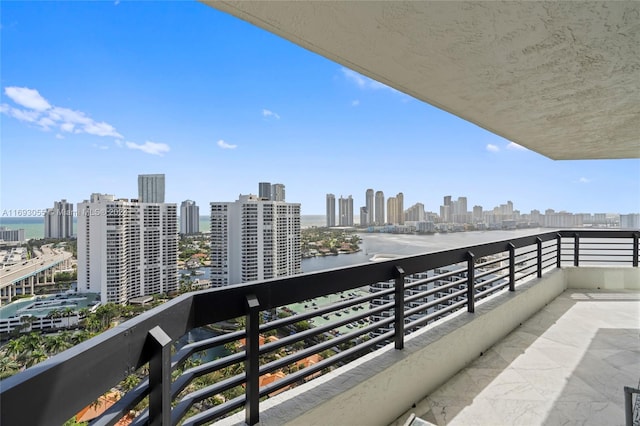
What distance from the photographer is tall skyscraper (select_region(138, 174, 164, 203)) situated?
1324cm

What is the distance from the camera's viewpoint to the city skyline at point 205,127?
13234mm

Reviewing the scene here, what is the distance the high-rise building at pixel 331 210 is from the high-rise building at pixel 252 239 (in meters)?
3.56

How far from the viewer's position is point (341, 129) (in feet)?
86.6

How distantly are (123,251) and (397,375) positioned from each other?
9.14m

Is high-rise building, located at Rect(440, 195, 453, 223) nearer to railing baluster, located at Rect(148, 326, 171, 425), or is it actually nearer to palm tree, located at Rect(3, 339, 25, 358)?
railing baluster, located at Rect(148, 326, 171, 425)

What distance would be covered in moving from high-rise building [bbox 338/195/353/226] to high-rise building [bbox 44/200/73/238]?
383 inches

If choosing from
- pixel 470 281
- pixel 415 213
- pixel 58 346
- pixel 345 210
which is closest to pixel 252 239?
pixel 415 213

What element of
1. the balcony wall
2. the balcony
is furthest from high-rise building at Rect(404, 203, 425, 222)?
the balcony wall

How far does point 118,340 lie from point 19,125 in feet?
74.5

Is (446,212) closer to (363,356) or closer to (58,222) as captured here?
(363,356)

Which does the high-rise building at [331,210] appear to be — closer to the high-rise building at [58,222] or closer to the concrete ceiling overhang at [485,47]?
the high-rise building at [58,222]

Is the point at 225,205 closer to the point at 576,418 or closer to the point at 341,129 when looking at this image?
the point at 576,418

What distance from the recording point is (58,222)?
9.04 metres

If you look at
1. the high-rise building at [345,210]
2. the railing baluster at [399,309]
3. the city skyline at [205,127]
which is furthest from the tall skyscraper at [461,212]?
the railing baluster at [399,309]
